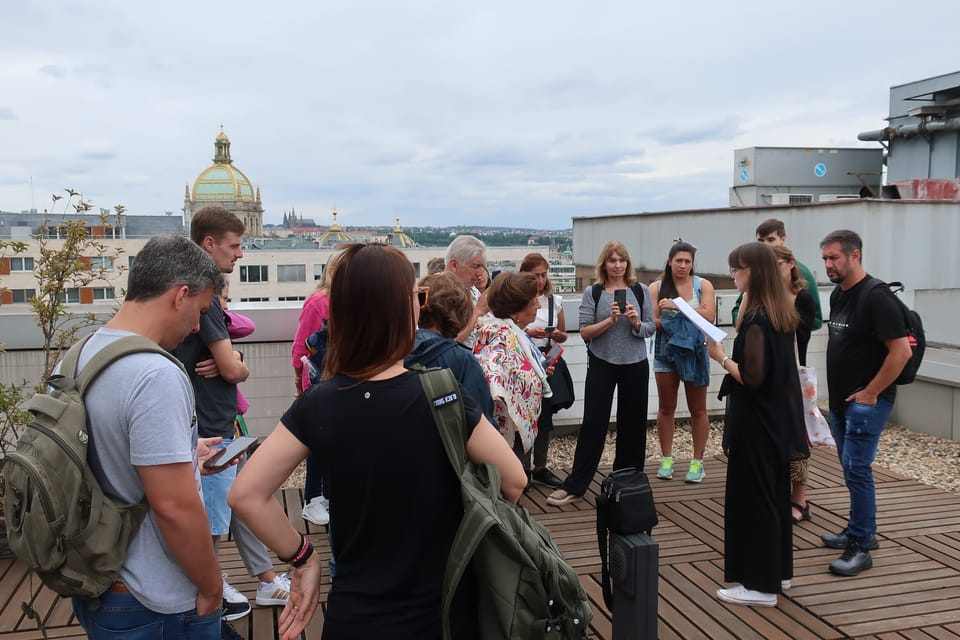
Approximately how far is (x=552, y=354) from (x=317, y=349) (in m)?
1.79

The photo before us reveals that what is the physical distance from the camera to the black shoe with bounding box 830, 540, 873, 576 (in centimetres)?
371

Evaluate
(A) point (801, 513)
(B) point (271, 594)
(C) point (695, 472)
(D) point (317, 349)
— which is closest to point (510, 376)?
(D) point (317, 349)

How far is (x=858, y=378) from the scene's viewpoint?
375cm

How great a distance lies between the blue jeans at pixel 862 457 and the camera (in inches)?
147

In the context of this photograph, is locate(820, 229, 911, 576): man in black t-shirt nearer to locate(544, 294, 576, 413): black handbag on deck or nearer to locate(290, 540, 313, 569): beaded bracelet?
locate(544, 294, 576, 413): black handbag on deck

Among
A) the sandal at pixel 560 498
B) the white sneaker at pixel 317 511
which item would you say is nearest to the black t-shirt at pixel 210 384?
the white sneaker at pixel 317 511

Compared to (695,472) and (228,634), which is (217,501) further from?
(695,472)

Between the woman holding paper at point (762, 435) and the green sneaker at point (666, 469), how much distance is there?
5.85ft

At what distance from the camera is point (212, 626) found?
183 cm

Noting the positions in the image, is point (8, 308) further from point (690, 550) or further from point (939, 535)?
point (939, 535)

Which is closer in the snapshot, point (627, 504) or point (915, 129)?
point (627, 504)

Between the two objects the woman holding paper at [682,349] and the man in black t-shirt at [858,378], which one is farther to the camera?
the woman holding paper at [682,349]

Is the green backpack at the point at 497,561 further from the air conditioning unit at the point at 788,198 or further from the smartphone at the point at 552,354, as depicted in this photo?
the air conditioning unit at the point at 788,198

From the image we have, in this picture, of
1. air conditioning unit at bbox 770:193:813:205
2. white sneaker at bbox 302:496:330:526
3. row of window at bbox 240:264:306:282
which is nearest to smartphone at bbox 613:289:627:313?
white sneaker at bbox 302:496:330:526
